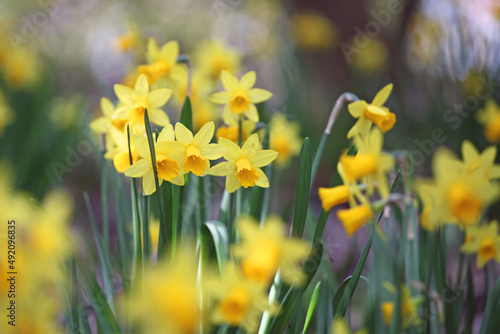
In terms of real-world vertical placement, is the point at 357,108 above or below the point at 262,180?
above

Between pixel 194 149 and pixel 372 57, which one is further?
pixel 372 57

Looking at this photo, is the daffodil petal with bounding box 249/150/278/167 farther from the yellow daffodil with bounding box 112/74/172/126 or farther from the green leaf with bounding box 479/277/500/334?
the green leaf with bounding box 479/277/500/334

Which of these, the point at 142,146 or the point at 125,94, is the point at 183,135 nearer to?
the point at 142,146

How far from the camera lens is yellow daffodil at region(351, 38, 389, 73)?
156 inches

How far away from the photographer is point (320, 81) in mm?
4051

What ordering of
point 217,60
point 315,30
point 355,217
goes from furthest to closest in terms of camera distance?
point 315,30
point 217,60
point 355,217

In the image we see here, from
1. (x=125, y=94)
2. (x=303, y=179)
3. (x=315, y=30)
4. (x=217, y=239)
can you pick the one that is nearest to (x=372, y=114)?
(x=303, y=179)

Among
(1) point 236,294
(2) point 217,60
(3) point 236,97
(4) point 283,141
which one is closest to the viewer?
(1) point 236,294

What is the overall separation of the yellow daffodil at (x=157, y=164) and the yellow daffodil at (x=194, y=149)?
0.01 meters

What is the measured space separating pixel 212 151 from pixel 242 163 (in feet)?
0.22

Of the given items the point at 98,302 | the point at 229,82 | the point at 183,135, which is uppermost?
the point at 229,82

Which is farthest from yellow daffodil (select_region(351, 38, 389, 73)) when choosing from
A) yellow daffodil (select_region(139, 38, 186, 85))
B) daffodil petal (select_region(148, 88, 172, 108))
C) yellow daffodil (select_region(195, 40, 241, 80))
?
daffodil petal (select_region(148, 88, 172, 108))

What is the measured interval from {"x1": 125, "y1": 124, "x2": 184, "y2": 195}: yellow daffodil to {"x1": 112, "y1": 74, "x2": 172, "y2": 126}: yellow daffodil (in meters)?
0.13

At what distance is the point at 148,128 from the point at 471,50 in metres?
2.68
